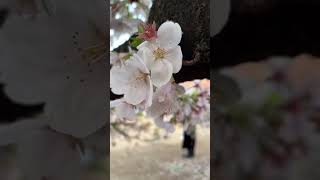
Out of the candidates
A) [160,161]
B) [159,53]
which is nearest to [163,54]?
[159,53]

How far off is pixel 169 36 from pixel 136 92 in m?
0.09

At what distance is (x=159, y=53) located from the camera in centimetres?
56

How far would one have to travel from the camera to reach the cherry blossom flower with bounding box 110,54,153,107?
556 millimetres

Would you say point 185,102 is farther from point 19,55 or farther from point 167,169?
point 19,55

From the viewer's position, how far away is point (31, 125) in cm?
51

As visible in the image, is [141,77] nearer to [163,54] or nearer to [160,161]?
[163,54]

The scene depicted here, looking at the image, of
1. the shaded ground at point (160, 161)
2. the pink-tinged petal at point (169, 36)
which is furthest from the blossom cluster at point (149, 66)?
the shaded ground at point (160, 161)

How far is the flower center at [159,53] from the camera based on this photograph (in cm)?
56

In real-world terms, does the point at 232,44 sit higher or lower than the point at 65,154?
higher

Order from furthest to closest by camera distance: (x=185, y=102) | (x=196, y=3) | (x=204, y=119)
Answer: (x=204, y=119), (x=185, y=102), (x=196, y=3)

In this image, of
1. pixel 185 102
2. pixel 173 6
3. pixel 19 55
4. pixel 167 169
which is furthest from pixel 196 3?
pixel 167 169

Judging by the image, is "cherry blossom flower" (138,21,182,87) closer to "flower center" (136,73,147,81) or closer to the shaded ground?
"flower center" (136,73,147,81)

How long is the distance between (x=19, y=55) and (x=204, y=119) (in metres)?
0.82

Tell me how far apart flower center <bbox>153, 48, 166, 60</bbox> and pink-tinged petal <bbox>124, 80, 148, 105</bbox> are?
0.13 feet
